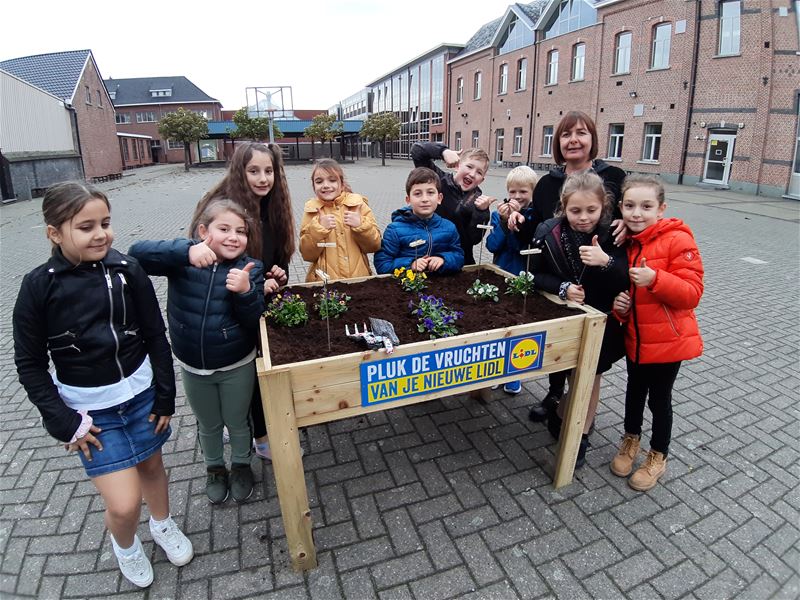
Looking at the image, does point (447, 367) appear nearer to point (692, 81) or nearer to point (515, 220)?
point (515, 220)

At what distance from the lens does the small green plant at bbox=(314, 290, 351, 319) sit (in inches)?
110

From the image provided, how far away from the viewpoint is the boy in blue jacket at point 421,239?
3.45 m

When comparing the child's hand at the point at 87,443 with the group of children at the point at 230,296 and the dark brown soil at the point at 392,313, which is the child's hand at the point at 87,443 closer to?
the group of children at the point at 230,296

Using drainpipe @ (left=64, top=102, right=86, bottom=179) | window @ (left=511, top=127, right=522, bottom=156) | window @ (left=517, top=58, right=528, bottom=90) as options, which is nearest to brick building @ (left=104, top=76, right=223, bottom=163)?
drainpipe @ (left=64, top=102, right=86, bottom=179)

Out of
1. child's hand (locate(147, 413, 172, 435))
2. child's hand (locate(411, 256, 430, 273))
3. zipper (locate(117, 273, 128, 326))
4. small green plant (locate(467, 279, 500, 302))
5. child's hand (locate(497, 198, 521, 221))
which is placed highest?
child's hand (locate(497, 198, 521, 221))

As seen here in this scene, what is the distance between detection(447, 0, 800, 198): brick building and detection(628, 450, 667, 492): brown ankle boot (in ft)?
64.3

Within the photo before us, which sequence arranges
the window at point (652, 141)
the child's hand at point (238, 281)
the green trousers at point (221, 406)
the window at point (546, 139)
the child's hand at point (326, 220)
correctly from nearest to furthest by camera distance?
the child's hand at point (238, 281) → the green trousers at point (221, 406) → the child's hand at point (326, 220) → the window at point (652, 141) → the window at point (546, 139)

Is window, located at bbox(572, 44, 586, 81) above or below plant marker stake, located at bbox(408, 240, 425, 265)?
above

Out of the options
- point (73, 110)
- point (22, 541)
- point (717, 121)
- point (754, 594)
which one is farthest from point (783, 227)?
point (73, 110)

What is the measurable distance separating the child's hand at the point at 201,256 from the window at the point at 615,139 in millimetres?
25947

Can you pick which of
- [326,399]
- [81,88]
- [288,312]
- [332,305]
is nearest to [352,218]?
[332,305]

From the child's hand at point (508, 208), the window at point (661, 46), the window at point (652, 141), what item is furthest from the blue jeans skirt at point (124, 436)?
the window at point (661, 46)

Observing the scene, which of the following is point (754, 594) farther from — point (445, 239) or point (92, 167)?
point (92, 167)

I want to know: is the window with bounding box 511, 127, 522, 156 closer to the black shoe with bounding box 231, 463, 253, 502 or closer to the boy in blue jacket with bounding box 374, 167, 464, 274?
the boy in blue jacket with bounding box 374, 167, 464, 274
